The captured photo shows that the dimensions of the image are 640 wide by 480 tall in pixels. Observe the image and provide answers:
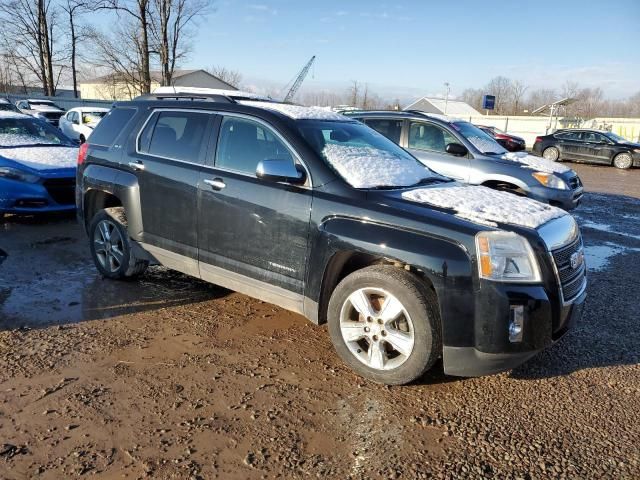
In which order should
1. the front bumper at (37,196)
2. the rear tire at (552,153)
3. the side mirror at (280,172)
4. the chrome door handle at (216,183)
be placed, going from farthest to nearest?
the rear tire at (552,153) < the front bumper at (37,196) < the chrome door handle at (216,183) < the side mirror at (280,172)

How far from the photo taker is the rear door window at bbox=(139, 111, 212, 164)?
4.48 meters

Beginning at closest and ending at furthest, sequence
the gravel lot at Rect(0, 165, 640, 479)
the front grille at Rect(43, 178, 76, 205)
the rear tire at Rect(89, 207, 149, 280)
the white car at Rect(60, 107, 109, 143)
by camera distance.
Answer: the gravel lot at Rect(0, 165, 640, 479) → the rear tire at Rect(89, 207, 149, 280) → the front grille at Rect(43, 178, 76, 205) → the white car at Rect(60, 107, 109, 143)

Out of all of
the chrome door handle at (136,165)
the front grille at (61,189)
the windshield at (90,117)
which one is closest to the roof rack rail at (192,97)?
the chrome door handle at (136,165)

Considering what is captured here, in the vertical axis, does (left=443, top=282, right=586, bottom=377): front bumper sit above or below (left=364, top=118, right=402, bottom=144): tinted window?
below

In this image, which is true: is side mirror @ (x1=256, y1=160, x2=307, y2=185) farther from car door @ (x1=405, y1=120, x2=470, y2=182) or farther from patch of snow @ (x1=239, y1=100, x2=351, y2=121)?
car door @ (x1=405, y1=120, x2=470, y2=182)

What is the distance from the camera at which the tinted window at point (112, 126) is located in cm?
514

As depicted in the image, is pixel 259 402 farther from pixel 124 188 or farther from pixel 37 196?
pixel 37 196

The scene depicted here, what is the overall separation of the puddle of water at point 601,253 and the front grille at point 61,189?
7.26 m

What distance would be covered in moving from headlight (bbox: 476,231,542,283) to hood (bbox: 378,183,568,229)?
0.15m

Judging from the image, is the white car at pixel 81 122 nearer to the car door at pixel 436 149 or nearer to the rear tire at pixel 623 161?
the car door at pixel 436 149

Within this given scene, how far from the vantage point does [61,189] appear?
24.9 feet

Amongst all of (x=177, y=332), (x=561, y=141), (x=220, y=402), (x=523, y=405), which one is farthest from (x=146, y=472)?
(x=561, y=141)

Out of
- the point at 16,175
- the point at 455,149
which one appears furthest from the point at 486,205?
the point at 16,175

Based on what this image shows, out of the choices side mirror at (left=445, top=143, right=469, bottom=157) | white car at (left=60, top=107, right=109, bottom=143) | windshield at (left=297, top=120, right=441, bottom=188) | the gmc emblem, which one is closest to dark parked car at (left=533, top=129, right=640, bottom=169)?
side mirror at (left=445, top=143, right=469, bottom=157)
